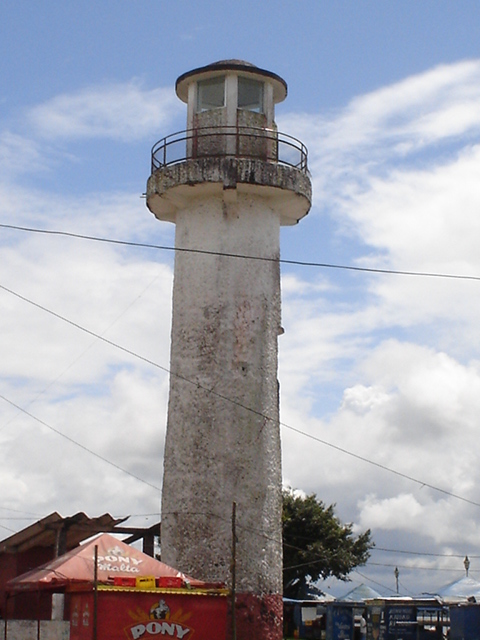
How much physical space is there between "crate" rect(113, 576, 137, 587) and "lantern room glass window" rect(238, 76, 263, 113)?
14133 millimetres

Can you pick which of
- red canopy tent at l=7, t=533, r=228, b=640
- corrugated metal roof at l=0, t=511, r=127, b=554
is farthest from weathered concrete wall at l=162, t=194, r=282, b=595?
red canopy tent at l=7, t=533, r=228, b=640

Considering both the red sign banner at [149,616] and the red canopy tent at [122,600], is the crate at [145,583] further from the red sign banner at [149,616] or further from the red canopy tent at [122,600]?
the red sign banner at [149,616]

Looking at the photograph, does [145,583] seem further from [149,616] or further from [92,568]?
[92,568]

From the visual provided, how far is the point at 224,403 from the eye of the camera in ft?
87.5

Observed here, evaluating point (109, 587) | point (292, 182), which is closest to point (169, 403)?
point (292, 182)

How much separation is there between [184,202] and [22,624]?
11901 millimetres

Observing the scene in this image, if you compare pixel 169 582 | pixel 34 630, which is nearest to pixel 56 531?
pixel 34 630

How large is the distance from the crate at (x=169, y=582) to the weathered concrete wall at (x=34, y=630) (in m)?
1.96

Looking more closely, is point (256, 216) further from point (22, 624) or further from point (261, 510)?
point (22, 624)

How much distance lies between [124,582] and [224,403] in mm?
7650

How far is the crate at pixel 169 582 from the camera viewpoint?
66.4ft

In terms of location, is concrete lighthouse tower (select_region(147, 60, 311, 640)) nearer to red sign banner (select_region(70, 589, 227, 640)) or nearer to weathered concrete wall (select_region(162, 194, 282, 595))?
weathered concrete wall (select_region(162, 194, 282, 595))

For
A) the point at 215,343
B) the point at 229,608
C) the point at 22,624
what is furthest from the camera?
the point at 215,343

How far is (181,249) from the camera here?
28234 mm
